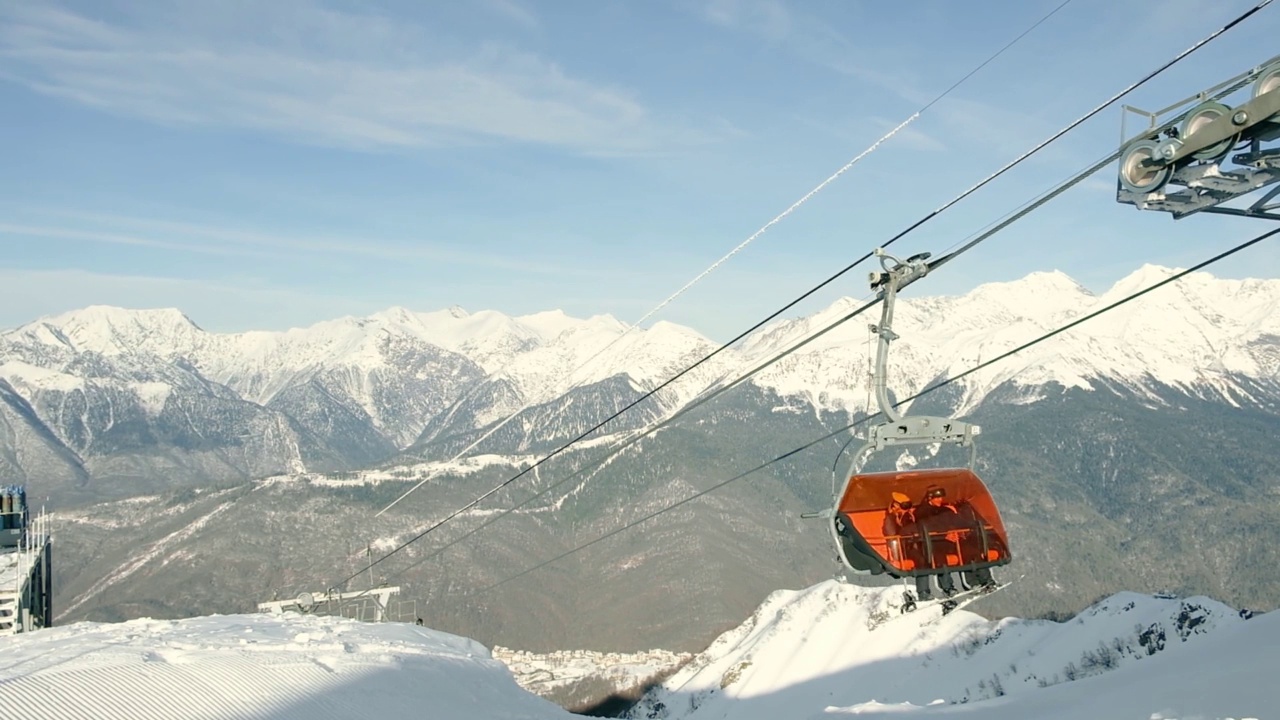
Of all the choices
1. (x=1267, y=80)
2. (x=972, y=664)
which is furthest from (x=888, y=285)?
(x=972, y=664)

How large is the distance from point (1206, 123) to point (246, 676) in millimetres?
26836

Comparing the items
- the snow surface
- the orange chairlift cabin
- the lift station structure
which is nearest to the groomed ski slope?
the snow surface

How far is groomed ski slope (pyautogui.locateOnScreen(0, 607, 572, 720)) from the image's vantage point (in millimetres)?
25203

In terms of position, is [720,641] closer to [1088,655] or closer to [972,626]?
[972,626]

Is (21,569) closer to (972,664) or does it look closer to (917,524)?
(972,664)

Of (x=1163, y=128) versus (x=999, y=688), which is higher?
(x=1163, y=128)

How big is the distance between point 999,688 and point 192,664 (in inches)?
3154

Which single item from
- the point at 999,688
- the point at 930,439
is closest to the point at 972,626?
the point at 999,688

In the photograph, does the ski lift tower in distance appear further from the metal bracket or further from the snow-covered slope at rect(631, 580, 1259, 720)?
the snow-covered slope at rect(631, 580, 1259, 720)

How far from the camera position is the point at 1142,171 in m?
17.4

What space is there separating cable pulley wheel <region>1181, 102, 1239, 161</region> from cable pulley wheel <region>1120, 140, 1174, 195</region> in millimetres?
519

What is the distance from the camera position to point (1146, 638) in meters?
90.2

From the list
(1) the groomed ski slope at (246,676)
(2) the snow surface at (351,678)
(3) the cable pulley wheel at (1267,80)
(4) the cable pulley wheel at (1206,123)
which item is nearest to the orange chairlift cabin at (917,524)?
(2) the snow surface at (351,678)

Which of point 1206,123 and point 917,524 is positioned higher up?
point 1206,123
